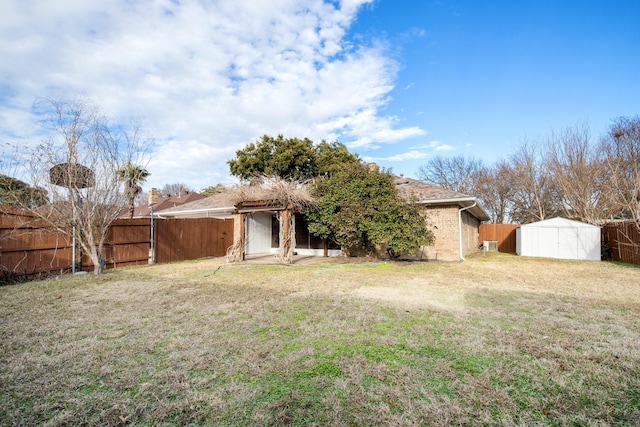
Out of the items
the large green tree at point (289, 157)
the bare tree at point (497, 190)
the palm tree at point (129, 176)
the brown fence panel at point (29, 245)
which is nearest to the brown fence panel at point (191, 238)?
the palm tree at point (129, 176)

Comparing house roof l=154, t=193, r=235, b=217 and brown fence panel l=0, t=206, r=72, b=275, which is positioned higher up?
house roof l=154, t=193, r=235, b=217

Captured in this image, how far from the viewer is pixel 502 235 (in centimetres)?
1975

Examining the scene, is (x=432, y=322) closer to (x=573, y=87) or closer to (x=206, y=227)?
(x=206, y=227)

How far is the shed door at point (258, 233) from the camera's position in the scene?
47.4 ft

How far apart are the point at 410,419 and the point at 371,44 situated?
1054 centimetres

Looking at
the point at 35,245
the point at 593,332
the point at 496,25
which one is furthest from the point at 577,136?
the point at 35,245

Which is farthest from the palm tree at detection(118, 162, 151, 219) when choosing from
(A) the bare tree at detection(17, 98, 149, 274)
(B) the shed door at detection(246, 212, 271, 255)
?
(B) the shed door at detection(246, 212, 271, 255)

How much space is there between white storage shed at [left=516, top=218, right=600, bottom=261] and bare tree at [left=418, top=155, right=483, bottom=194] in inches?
581

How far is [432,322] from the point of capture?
4.16m

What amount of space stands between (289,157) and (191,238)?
11.9 meters

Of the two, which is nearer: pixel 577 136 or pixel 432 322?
pixel 432 322

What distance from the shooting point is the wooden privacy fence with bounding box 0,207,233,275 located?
7.47 m

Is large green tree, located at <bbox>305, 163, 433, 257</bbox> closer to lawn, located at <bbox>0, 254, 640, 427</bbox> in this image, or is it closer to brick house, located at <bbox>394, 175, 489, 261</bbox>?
brick house, located at <bbox>394, 175, 489, 261</bbox>

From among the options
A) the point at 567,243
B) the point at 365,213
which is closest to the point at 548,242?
the point at 567,243
